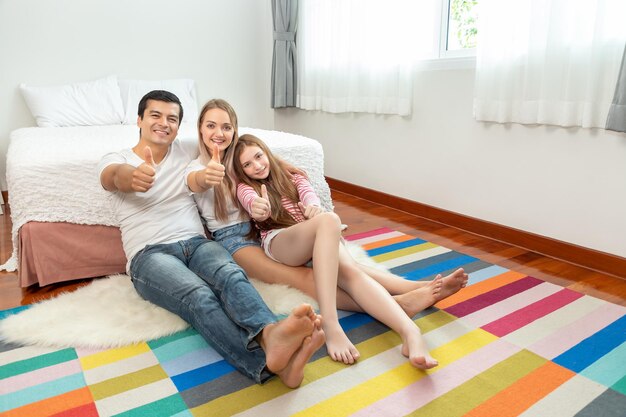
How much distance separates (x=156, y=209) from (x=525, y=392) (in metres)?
1.28

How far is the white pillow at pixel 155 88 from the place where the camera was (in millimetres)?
3480

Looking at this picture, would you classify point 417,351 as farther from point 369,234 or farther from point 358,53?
point 358,53

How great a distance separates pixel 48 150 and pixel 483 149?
7.06 ft

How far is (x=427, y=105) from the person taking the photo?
113 inches

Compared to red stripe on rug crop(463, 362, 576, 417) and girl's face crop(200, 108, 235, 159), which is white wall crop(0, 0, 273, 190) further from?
red stripe on rug crop(463, 362, 576, 417)

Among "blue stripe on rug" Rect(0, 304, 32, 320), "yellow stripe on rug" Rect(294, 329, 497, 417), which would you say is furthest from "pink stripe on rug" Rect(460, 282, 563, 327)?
"blue stripe on rug" Rect(0, 304, 32, 320)

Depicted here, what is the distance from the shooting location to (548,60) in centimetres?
215

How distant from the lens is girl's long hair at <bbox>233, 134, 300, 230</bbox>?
67.5 inches

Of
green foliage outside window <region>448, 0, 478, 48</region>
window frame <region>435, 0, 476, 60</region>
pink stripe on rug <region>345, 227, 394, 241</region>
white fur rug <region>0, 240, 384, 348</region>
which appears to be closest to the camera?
white fur rug <region>0, 240, 384, 348</region>

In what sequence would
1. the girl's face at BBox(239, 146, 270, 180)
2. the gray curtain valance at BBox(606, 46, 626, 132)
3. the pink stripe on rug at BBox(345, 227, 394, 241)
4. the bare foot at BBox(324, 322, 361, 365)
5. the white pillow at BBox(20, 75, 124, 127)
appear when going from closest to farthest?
1. the bare foot at BBox(324, 322, 361, 365)
2. the girl's face at BBox(239, 146, 270, 180)
3. the gray curtain valance at BBox(606, 46, 626, 132)
4. the pink stripe on rug at BBox(345, 227, 394, 241)
5. the white pillow at BBox(20, 75, 124, 127)

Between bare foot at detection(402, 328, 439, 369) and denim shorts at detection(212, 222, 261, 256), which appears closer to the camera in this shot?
bare foot at detection(402, 328, 439, 369)

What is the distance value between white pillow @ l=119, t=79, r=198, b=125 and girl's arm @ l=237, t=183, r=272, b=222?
205 cm

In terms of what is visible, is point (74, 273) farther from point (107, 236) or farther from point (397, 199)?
point (397, 199)

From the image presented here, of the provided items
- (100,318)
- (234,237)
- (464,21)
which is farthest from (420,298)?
(464,21)
